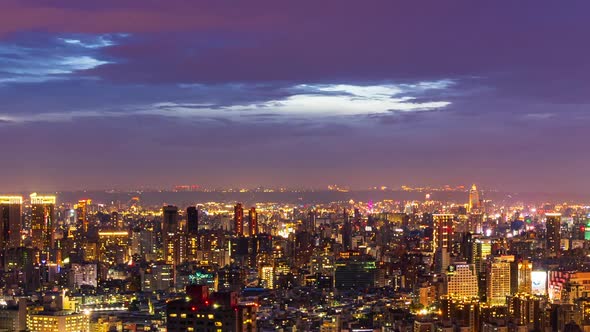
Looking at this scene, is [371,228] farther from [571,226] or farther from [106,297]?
[106,297]

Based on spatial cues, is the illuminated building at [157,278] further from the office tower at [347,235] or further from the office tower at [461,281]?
the office tower at [347,235]

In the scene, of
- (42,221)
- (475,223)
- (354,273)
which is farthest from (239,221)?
(354,273)

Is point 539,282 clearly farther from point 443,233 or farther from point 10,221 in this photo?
point 10,221

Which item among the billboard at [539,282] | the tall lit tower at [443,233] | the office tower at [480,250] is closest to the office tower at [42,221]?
the tall lit tower at [443,233]

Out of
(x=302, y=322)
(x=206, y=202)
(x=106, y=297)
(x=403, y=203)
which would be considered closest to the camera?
(x=302, y=322)

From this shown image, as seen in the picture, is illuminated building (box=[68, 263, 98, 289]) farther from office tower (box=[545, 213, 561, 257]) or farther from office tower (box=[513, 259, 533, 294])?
office tower (box=[545, 213, 561, 257])

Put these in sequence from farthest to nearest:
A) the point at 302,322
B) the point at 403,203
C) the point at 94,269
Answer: the point at 403,203
the point at 94,269
the point at 302,322

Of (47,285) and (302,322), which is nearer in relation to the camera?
(302,322)

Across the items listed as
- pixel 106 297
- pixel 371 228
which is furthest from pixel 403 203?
pixel 106 297
